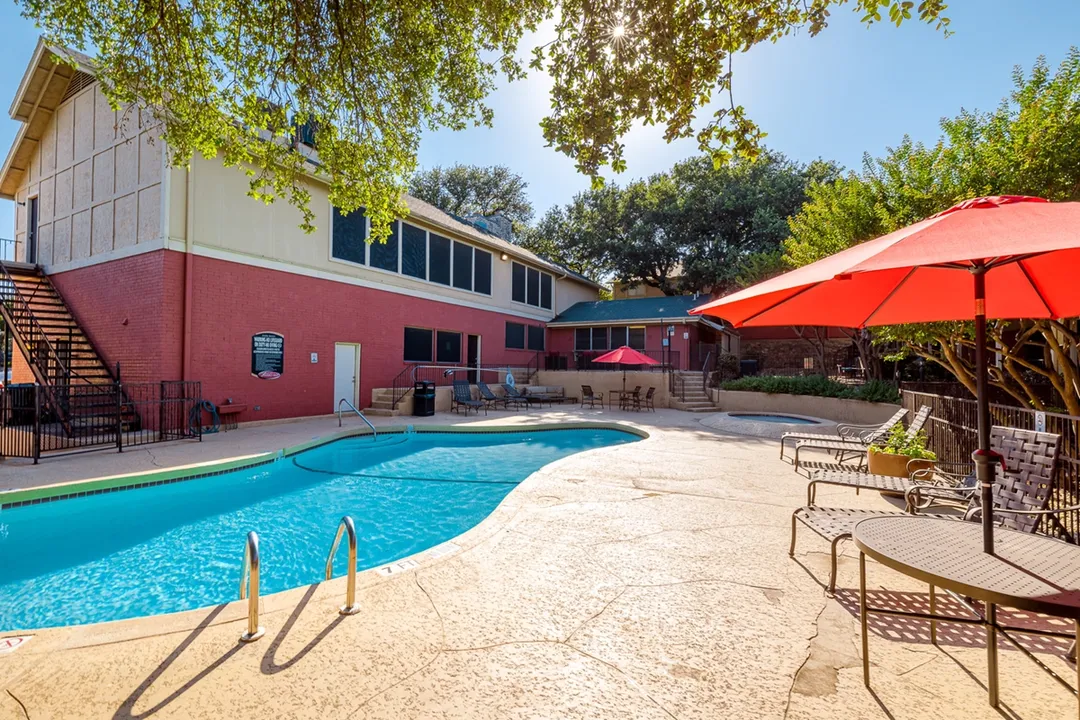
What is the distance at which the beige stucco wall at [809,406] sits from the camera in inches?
480

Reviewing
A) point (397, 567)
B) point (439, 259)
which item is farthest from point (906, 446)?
point (439, 259)

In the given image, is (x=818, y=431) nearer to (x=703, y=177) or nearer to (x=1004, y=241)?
(x=1004, y=241)

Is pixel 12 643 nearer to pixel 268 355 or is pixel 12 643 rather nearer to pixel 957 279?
pixel 957 279

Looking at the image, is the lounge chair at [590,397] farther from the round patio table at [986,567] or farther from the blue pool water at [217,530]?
the round patio table at [986,567]

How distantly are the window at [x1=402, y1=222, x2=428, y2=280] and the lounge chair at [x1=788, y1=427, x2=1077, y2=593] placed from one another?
14058mm

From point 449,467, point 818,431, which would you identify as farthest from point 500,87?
point 818,431

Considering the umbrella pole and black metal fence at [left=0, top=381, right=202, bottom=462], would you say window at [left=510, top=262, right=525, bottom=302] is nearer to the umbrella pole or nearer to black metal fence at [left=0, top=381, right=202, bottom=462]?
black metal fence at [left=0, top=381, right=202, bottom=462]

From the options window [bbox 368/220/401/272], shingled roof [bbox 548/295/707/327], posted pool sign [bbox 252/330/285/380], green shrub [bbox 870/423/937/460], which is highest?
window [bbox 368/220/401/272]

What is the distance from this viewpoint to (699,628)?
8.05ft

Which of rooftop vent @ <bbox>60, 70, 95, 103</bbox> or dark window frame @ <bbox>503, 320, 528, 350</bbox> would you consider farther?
dark window frame @ <bbox>503, 320, 528, 350</bbox>

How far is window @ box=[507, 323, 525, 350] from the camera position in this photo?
20.1 meters

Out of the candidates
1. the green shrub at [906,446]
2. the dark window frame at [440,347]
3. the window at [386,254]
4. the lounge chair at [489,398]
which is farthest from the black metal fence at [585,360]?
the green shrub at [906,446]

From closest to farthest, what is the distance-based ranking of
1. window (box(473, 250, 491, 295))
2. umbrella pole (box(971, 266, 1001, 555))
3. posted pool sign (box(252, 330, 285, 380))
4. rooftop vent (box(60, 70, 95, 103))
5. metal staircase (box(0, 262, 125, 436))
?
umbrella pole (box(971, 266, 1001, 555))
metal staircase (box(0, 262, 125, 436))
posted pool sign (box(252, 330, 285, 380))
rooftop vent (box(60, 70, 95, 103))
window (box(473, 250, 491, 295))

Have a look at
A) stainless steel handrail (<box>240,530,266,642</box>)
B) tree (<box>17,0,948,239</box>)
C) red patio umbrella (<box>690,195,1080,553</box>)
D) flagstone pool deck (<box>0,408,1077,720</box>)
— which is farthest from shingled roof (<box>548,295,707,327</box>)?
stainless steel handrail (<box>240,530,266,642</box>)
